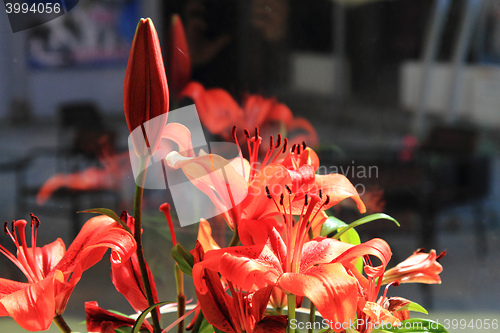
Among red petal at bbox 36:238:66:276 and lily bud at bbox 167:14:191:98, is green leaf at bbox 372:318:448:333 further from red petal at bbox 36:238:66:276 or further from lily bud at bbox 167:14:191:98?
lily bud at bbox 167:14:191:98

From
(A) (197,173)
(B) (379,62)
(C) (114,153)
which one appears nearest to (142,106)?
(A) (197,173)

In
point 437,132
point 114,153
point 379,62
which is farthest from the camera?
point 437,132

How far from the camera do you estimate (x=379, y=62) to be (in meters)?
0.73

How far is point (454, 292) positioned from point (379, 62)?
520 mm

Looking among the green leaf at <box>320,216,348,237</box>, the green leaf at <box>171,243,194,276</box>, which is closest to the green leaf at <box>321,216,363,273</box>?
the green leaf at <box>320,216,348,237</box>

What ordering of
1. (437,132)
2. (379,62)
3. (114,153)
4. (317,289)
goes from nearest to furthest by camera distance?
(317,289)
(114,153)
(379,62)
(437,132)

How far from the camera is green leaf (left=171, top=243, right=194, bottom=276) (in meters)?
0.27

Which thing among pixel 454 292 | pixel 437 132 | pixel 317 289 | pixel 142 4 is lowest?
pixel 454 292

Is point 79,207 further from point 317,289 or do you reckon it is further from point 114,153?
point 317,289

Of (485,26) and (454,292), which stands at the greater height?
(485,26)

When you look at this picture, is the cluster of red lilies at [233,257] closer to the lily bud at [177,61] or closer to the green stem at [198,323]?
the green stem at [198,323]

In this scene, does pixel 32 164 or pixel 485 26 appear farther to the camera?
pixel 485 26

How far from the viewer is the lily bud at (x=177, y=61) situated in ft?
1.69

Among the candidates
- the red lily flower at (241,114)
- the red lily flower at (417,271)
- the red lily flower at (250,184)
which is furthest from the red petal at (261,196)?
the red lily flower at (241,114)
